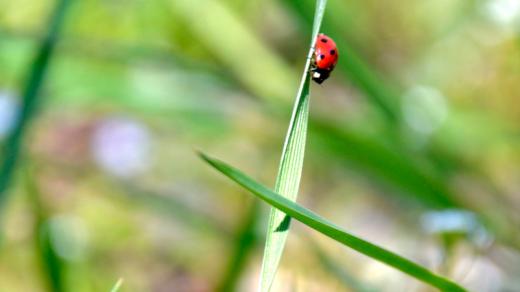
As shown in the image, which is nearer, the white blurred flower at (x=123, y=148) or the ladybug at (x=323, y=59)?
the ladybug at (x=323, y=59)

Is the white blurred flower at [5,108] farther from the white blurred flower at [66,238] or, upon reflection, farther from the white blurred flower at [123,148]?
the white blurred flower at [123,148]

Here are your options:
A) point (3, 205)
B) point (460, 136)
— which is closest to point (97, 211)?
point (460, 136)

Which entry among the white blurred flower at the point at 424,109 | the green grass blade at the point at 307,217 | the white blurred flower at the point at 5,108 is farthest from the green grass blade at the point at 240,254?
the white blurred flower at the point at 5,108

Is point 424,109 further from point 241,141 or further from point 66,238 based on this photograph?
point 66,238

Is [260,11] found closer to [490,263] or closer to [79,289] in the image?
[490,263]

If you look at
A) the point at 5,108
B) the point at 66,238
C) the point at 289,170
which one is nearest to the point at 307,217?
the point at 289,170

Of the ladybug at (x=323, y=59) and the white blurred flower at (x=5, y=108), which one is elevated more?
the ladybug at (x=323, y=59)

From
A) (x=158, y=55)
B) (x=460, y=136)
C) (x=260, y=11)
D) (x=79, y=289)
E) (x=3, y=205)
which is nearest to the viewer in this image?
(x=3, y=205)

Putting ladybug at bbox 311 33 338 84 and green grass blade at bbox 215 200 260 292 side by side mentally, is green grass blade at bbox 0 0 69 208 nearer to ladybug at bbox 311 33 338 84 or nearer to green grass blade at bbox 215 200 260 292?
green grass blade at bbox 215 200 260 292
